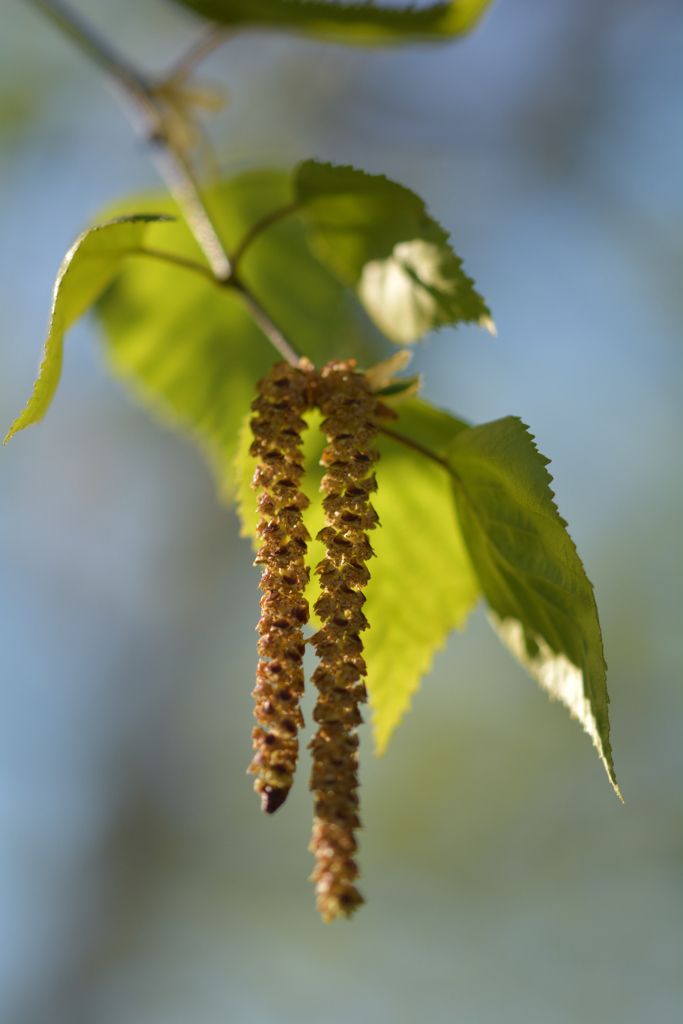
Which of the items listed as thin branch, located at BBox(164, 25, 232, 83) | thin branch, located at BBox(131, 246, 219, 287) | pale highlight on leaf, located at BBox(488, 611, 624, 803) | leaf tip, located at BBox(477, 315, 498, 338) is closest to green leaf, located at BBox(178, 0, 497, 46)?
thin branch, located at BBox(164, 25, 232, 83)

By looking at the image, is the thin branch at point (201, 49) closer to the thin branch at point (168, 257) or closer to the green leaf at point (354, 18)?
the green leaf at point (354, 18)

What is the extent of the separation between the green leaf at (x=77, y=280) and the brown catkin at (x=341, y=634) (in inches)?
6.6

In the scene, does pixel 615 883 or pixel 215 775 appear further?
pixel 215 775

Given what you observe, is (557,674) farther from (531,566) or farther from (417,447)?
(417,447)

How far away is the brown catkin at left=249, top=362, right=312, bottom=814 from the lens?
14.8 inches

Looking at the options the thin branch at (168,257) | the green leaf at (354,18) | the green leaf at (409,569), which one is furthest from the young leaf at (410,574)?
the green leaf at (354,18)

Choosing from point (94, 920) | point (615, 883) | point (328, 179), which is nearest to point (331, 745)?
point (328, 179)

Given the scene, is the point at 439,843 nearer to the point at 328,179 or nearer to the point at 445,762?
the point at 445,762

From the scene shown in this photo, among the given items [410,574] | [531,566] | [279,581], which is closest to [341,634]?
[279,581]

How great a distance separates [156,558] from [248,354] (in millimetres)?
2296

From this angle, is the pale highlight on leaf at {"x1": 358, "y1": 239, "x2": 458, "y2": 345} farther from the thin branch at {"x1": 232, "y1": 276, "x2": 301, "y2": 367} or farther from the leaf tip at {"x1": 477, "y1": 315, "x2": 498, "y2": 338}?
the thin branch at {"x1": 232, "y1": 276, "x2": 301, "y2": 367}

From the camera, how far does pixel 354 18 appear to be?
0.77 meters

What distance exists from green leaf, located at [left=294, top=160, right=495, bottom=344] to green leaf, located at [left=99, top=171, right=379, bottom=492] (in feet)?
0.70

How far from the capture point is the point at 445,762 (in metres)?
2.91
